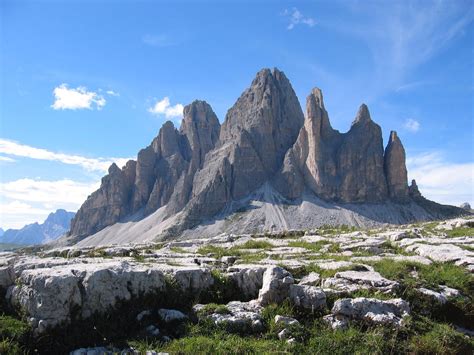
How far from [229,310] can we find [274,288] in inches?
57.0

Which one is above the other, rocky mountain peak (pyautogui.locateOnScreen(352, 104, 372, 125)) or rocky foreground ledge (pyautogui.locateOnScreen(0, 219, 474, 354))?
rocky mountain peak (pyautogui.locateOnScreen(352, 104, 372, 125))

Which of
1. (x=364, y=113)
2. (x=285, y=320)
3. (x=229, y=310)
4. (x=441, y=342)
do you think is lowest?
(x=441, y=342)

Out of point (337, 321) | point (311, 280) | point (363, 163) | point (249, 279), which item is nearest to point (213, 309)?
point (249, 279)

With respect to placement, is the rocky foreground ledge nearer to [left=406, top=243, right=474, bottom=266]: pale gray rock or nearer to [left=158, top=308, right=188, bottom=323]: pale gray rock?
[left=158, top=308, right=188, bottom=323]: pale gray rock

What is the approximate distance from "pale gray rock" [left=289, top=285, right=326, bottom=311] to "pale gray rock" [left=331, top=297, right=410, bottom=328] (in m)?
0.41

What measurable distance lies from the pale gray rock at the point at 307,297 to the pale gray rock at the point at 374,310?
0.41 metres

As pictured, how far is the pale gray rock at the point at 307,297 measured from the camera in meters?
10.4

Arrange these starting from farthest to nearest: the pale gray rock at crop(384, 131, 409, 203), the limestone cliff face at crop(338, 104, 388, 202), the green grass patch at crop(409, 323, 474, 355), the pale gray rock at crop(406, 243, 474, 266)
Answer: the limestone cliff face at crop(338, 104, 388, 202)
the pale gray rock at crop(384, 131, 409, 203)
the pale gray rock at crop(406, 243, 474, 266)
the green grass patch at crop(409, 323, 474, 355)

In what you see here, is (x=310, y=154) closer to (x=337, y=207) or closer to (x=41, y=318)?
(x=337, y=207)

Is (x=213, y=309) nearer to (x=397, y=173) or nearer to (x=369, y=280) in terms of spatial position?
(x=369, y=280)

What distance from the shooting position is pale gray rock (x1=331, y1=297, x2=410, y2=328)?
9.83 meters

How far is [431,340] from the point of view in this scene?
372 inches

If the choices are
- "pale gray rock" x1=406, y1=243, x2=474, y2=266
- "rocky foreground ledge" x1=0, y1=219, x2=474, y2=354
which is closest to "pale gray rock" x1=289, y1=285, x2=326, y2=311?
"rocky foreground ledge" x1=0, y1=219, x2=474, y2=354

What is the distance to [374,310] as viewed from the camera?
1016cm
